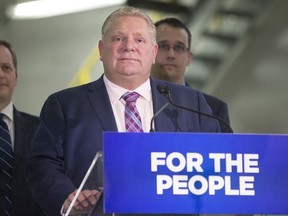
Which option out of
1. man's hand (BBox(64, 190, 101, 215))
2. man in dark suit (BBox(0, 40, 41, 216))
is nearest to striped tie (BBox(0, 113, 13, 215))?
man in dark suit (BBox(0, 40, 41, 216))

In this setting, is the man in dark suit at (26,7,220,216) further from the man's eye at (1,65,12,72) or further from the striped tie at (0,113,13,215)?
the man's eye at (1,65,12,72)

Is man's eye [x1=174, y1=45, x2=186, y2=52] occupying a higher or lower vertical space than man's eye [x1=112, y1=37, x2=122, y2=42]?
higher

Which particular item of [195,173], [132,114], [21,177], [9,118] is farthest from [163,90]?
[9,118]

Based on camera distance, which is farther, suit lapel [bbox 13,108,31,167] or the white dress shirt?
the white dress shirt

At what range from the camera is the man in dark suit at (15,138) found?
3.52m

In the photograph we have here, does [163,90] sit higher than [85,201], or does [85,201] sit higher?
[163,90]

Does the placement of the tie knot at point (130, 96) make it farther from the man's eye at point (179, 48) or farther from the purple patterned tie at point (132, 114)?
the man's eye at point (179, 48)

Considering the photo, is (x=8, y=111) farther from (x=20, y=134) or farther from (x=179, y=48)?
(x=179, y=48)

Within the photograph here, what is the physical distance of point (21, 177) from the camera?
3566 mm

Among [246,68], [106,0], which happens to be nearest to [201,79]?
[246,68]

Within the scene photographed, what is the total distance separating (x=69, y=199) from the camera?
2395mm

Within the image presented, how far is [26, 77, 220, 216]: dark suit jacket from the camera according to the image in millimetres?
2697

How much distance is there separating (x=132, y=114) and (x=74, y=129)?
20 cm

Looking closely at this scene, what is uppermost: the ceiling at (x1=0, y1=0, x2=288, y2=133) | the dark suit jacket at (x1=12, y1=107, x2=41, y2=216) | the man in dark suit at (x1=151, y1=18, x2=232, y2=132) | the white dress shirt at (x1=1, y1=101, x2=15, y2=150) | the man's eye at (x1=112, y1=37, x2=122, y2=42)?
the ceiling at (x1=0, y1=0, x2=288, y2=133)
